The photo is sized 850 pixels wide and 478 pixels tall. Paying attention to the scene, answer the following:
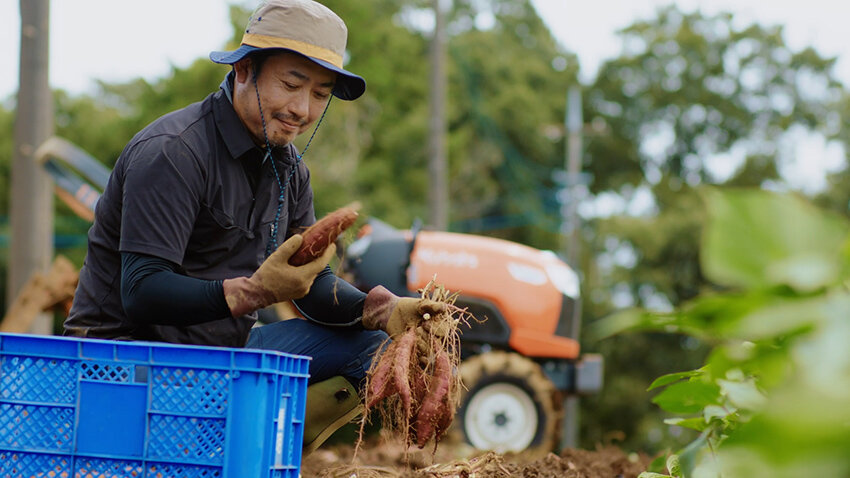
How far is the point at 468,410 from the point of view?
6.41m

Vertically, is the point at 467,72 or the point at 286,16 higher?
the point at 467,72

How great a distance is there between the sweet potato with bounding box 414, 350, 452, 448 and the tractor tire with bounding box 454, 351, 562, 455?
3671 millimetres

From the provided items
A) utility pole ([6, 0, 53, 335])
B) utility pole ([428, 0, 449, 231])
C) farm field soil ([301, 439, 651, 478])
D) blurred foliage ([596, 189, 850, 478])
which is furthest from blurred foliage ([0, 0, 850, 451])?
blurred foliage ([596, 189, 850, 478])

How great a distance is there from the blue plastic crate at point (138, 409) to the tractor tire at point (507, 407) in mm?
4308

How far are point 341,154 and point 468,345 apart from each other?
20917mm

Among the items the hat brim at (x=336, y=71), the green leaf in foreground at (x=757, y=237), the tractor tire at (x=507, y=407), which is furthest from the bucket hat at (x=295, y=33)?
the tractor tire at (x=507, y=407)

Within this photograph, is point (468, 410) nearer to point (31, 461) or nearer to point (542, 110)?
point (31, 461)

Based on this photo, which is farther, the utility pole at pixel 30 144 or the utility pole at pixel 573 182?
the utility pole at pixel 573 182

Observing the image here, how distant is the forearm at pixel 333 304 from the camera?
119 inches

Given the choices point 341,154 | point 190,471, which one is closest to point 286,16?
point 190,471

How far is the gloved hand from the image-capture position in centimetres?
270

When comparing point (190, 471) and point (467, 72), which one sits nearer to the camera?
point (190, 471)

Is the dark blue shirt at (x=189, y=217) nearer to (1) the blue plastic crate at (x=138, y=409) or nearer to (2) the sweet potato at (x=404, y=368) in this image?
(2) the sweet potato at (x=404, y=368)

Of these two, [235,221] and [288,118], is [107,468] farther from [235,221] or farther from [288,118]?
[288,118]
